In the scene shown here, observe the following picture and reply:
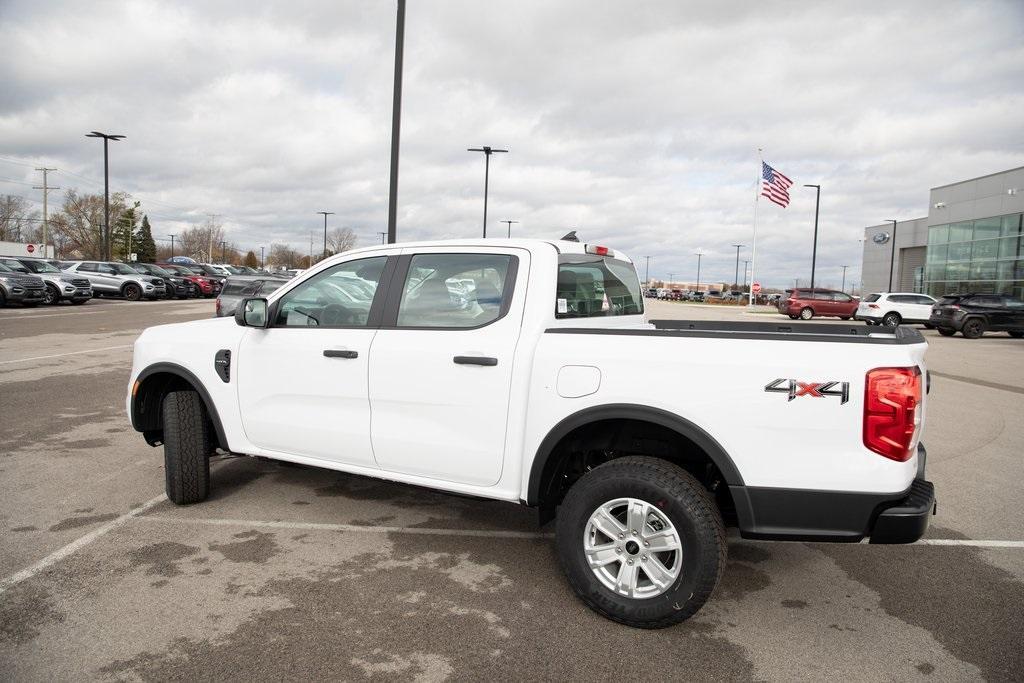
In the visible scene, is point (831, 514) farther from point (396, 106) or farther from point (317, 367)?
point (396, 106)

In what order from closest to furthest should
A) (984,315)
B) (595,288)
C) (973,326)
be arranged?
1. (595,288)
2. (984,315)
3. (973,326)

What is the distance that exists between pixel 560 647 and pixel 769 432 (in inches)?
51.4

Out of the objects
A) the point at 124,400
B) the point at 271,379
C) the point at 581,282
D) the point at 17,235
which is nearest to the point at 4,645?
the point at 271,379

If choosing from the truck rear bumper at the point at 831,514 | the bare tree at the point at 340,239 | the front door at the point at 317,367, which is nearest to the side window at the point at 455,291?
the front door at the point at 317,367

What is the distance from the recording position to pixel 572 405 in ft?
10.6

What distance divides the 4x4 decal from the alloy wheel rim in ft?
2.46

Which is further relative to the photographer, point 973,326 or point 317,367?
point 973,326

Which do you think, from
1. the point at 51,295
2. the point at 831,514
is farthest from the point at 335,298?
the point at 51,295

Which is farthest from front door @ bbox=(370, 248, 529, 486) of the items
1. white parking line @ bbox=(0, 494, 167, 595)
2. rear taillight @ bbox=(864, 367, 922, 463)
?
white parking line @ bbox=(0, 494, 167, 595)

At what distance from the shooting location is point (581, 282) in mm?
3967

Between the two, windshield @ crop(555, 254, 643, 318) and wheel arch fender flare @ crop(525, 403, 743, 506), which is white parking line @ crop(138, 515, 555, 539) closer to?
wheel arch fender flare @ crop(525, 403, 743, 506)

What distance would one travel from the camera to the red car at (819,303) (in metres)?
33.8

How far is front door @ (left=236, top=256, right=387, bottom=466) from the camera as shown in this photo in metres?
3.93

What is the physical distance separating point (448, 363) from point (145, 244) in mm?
110482
